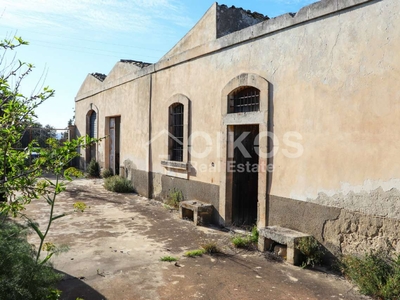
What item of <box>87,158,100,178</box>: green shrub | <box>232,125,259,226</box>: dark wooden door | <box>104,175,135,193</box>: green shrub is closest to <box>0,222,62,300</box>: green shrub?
<box>232,125,259,226</box>: dark wooden door

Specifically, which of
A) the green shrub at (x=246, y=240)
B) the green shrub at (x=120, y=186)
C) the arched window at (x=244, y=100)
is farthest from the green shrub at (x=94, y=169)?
the green shrub at (x=246, y=240)

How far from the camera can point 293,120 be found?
561cm

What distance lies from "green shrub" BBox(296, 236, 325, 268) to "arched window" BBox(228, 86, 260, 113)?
266 cm

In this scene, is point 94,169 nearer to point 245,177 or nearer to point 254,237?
point 245,177

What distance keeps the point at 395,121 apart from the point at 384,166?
594 millimetres

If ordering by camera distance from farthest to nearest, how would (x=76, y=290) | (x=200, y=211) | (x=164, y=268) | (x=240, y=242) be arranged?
(x=200, y=211) → (x=240, y=242) → (x=164, y=268) → (x=76, y=290)

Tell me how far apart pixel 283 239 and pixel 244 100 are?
2.93 metres

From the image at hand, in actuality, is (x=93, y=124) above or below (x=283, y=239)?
above

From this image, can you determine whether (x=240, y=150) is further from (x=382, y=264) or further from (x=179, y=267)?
(x=382, y=264)

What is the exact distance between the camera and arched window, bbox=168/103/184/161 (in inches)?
352

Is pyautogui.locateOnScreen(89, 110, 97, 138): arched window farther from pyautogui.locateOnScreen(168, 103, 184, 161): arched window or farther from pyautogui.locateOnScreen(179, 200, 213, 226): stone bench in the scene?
pyautogui.locateOnScreen(179, 200, 213, 226): stone bench

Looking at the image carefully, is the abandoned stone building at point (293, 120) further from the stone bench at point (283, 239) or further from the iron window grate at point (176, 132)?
the stone bench at point (283, 239)
